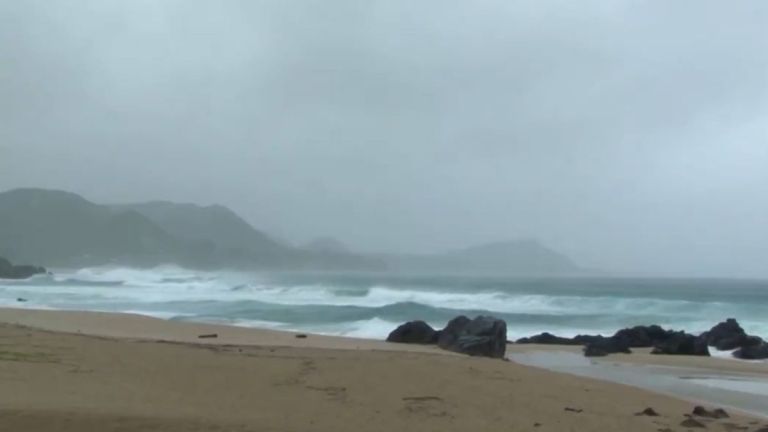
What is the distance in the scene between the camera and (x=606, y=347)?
22188 millimetres

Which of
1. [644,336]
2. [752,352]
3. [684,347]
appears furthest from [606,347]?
[644,336]

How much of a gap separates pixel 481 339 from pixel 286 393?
32.4 ft

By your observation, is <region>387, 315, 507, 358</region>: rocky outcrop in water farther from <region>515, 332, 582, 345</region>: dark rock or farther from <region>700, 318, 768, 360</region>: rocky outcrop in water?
<region>700, 318, 768, 360</region>: rocky outcrop in water

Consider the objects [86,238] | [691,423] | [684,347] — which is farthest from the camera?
[86,238]

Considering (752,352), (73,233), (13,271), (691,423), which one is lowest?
(691,423)

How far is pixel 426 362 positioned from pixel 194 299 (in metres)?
35.1

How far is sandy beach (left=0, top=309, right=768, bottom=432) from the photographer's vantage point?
6.84 m

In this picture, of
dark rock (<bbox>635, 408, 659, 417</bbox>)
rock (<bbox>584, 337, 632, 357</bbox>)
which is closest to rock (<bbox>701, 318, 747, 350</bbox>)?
rock (<bbox>584, 337, 632, 357</bbox>)

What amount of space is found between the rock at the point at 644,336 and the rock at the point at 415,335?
716 cm

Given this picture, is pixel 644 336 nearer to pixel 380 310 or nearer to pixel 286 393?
pixel 380 310

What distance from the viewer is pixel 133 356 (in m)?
11.5

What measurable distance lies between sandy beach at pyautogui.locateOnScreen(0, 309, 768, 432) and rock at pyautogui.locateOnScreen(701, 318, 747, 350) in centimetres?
1406

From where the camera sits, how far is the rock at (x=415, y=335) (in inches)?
872

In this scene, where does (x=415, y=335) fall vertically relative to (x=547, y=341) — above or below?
above
